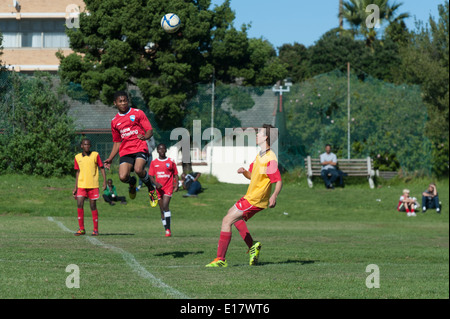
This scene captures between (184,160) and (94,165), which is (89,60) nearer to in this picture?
(184,160)

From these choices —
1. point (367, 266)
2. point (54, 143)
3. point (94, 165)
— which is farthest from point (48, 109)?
point (367, 266)

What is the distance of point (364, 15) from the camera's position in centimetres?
7106

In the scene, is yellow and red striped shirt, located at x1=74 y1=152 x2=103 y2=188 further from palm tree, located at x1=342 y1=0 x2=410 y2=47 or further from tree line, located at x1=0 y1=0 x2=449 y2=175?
palm tree, located at x1=342 y1=0 x2=410 y2=47

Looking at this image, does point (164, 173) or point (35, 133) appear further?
point (35, 133)

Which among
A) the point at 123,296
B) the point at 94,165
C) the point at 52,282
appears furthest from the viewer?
the point at 94,165

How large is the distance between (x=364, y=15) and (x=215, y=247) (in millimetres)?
58843

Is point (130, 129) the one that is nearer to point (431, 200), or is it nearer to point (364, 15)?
point (431, 200)

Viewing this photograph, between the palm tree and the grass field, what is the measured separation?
132 feet

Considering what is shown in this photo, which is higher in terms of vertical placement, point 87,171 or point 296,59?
point 296,59

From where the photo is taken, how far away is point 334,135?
36.4 m

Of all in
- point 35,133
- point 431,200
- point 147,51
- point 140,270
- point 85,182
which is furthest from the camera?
point 147,51

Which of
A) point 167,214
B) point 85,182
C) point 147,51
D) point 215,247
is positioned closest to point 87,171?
point 85,182

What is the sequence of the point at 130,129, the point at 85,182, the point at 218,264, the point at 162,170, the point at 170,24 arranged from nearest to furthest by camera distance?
the point at 218,264 < the point at 130,129 < the point at 85,182 < the point at 162,170 < the point at 170,24

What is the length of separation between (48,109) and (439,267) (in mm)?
20432
